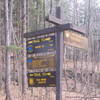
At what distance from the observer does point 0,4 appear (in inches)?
526

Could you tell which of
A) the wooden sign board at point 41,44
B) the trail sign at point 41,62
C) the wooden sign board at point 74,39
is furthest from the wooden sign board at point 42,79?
the wooden sign board at point 74,39

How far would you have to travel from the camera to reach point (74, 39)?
5160 millimetres

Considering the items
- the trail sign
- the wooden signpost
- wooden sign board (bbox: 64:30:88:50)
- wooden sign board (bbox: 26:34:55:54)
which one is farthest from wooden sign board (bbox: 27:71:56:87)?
wooden sign board (bbox: 64:30:88:50)

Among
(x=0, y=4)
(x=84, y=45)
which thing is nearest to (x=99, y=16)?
(x=0, y=4)

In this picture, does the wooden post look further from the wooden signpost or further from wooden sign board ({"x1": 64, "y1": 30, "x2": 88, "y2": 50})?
wooden sign board ({"x1": 64, "y1": 30, "x2": 88, "y2": 50})

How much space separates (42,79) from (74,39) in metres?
1.09

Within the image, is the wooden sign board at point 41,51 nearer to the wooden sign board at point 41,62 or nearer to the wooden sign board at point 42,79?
the wooden sign board at point 41,62

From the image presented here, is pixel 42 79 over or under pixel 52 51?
under

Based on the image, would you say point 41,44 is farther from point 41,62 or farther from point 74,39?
point 74,39

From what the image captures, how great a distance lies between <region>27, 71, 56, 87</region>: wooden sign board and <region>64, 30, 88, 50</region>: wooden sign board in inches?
28.3

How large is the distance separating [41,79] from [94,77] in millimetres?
14426

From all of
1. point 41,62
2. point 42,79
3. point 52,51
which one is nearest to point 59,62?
point 52,51

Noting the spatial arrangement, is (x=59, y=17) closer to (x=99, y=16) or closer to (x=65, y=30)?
(x=65, y=30)

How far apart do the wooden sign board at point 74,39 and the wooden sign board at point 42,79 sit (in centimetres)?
72
